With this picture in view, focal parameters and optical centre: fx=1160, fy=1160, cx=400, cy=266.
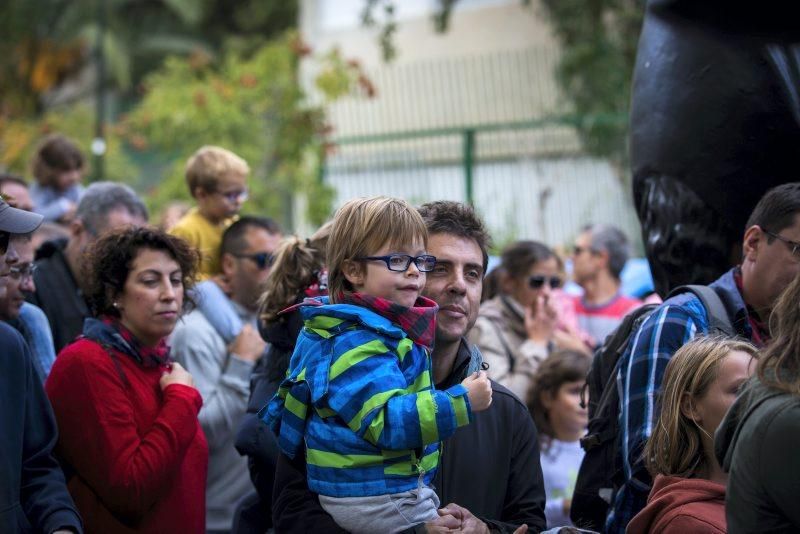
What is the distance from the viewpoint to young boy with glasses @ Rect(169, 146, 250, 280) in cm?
646

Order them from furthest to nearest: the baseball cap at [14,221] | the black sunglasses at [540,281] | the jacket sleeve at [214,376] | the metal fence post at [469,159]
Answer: the metal fence post at [469,159]
the black sunglasses at [540,281]
the jacket sleeve at [214,376]
the baseball cap at [14,221]

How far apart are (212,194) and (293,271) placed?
2042 millimetres

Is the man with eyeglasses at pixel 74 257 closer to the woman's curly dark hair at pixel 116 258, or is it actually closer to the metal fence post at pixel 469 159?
the woman's curly dark hair at pixel 116 258

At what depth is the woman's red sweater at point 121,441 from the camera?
4199mm

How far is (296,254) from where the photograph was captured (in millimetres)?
4656

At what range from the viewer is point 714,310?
377cm

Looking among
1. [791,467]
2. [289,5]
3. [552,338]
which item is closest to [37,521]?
[791,467]

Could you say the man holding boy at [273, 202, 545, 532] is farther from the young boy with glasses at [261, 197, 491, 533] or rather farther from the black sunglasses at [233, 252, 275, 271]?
the black sunglasses at [233, 252, 275, 271]

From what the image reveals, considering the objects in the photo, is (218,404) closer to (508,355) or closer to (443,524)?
(508,355)

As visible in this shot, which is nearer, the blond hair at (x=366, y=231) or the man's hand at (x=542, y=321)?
the blond hair at (x=366, y=231)

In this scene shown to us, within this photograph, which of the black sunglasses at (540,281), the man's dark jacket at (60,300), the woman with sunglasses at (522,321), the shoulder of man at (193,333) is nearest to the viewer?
the shoulder of man at (193,333)

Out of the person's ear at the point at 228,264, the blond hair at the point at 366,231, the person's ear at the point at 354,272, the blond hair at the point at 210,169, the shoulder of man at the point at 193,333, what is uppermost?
the blond hair at the point at 210,169

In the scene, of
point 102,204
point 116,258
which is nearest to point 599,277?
point 102,204

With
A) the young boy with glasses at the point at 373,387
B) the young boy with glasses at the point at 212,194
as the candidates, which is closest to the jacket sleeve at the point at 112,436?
the young boy with glasses at the point at 373,387
